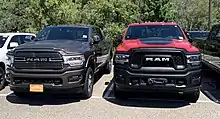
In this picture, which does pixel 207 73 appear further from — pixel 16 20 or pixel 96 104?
pixel 16 20

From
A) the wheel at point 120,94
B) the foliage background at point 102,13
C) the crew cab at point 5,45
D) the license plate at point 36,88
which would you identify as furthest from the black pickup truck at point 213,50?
the foliage background at point 102,13

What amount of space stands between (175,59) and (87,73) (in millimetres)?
2123

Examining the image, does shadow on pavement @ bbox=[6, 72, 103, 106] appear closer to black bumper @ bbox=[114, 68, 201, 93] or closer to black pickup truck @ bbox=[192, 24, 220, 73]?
black bumper @ bbox=[114, 68, 201, 93]

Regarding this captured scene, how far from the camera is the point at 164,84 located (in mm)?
6285

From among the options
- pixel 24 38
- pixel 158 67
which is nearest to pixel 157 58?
pixel 158 67

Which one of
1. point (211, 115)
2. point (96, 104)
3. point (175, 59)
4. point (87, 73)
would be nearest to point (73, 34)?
point (87, 73)

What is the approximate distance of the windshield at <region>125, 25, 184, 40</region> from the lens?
7823 millimetres

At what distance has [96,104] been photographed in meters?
6.93

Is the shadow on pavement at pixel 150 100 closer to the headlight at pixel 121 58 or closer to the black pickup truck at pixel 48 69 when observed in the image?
the black pickup truck at pixel 48 69

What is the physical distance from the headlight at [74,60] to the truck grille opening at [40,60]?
0.43 feet

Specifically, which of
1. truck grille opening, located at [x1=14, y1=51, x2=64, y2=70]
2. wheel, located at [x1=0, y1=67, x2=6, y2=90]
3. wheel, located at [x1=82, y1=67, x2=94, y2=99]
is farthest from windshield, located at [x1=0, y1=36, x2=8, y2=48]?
wheel, located at [x1=82, y1=67, x2=94, y2=99]

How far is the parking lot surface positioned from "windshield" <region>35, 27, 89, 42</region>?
5.24 ft

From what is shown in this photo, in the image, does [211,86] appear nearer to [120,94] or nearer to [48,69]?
[120,94]

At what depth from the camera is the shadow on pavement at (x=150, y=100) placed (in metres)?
6.89
